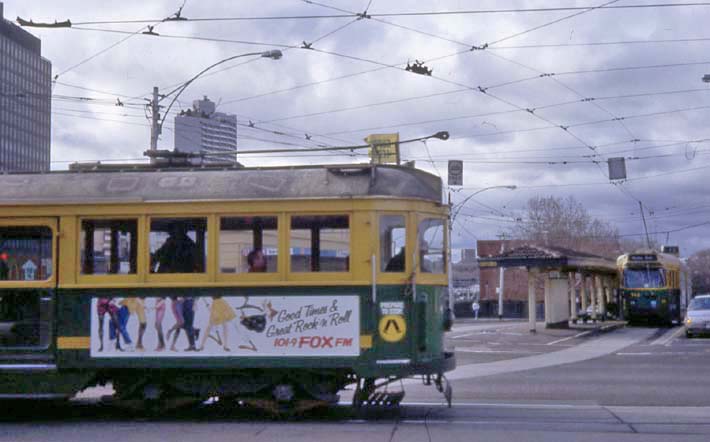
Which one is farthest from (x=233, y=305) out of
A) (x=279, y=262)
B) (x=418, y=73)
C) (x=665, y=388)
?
(x=418, y=73)

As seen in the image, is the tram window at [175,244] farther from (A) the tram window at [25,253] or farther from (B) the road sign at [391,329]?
(B) the road sign at [391,329]

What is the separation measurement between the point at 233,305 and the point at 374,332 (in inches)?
68.2

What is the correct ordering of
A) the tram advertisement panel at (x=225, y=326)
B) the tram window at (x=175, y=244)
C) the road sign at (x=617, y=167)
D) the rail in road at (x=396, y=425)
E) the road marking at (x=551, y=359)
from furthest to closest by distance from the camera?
the road sign at (x=617, y=167), the road marking at (x=551, y=359), the tram window at (x=175, y=244), the tram advertisement panel at (x=225, y=326), the rail in road at (x=396, y=425)

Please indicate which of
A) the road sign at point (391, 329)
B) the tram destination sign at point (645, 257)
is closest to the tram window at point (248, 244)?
the road sign at point (391, 329)

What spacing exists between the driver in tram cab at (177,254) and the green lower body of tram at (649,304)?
31.1m

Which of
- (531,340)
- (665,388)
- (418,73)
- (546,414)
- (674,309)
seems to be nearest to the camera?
(546,414)

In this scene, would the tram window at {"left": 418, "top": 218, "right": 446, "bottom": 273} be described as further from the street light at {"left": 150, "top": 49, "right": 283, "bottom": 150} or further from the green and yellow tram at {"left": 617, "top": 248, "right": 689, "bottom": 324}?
the green and yellow tram at {"left": 617, "top": 248, "right": 689, "bottom": 324}

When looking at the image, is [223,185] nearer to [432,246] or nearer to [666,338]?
[432,246]

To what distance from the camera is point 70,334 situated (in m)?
12.1

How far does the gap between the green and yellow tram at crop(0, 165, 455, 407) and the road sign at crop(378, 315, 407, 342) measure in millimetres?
18

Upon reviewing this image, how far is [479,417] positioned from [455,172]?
21.5 meters

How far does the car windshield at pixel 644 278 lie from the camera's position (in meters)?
39.9

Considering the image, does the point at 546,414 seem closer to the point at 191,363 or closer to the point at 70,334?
the point at 191,363

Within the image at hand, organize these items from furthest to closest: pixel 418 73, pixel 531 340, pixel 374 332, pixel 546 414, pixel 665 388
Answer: pixel 531 340 → pixel 418 73 → pixel 665 388 → pixel 546 414 → pixel 374 332
